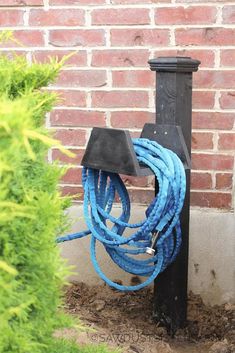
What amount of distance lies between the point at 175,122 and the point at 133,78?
1.98 feet

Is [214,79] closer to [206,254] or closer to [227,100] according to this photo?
[227,100]

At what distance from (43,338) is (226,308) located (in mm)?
1923

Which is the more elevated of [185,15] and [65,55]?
[185,15]

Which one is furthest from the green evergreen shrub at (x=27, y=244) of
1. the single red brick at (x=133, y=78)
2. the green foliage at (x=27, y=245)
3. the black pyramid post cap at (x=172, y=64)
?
the single red brick at (x=133, y=78)

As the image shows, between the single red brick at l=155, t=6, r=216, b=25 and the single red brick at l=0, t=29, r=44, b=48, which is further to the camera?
the single red brick at l=0, t=29, r=44, b=48

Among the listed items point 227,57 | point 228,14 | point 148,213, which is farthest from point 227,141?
point 148,213

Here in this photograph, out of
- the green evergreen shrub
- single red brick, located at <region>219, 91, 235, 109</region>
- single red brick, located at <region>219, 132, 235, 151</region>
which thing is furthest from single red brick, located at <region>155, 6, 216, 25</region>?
the green evergreen shrub

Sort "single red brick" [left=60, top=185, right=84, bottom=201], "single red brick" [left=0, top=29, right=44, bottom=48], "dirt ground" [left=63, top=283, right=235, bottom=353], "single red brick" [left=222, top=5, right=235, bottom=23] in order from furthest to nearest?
1. "single red brick" [left=60, top=185, right=84, bottom=201]
2. "single red brick" [left=0, top=29, right=44, bottom=48]
3. "single red brick" [left=222, top=5, right=235, bottom=23]
4. "dirt ground" [left=63, top=283, right=235, bottom=353]

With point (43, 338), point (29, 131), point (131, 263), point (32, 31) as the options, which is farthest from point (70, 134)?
point (29, 131)

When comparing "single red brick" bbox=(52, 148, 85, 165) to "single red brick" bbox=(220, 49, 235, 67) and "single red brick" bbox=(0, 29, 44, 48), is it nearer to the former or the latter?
"single red brick" bbox=(0, 29, 44, 48)

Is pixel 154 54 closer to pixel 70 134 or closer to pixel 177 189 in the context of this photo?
pixel 70 134

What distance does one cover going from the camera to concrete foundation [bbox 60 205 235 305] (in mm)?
3227

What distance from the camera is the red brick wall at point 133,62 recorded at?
307 centimetres

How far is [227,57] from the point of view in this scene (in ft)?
10.0
